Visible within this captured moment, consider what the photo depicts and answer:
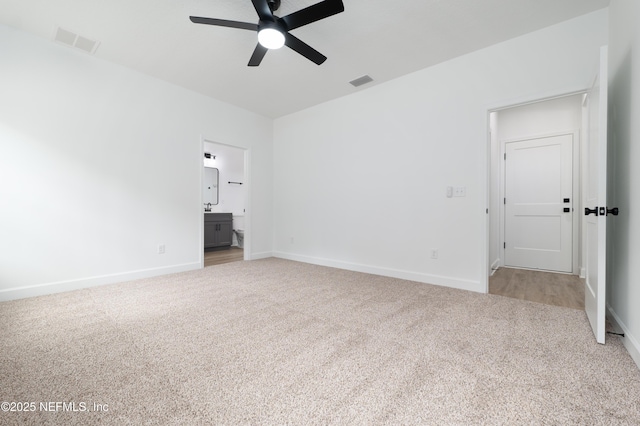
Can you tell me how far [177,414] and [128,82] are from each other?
13.0 ft

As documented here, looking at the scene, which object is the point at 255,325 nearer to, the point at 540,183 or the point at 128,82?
the point at 128,82

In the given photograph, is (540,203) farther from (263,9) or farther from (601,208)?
(263,9)

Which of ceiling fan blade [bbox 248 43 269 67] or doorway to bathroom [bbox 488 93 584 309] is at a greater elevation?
ceiling fan blade [bbox 248 43 269 67]

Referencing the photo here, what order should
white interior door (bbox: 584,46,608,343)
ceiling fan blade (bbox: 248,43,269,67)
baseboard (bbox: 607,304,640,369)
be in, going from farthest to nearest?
ceiling fan blade (bbox: 248,43,269,67)
white interior door (bbox: 584,46,608,343)
baseboard (bbox: 607,304,640,369)

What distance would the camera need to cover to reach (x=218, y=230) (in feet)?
20.6

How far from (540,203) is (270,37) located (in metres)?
4.62

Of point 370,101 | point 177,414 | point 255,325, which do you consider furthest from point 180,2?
point 177,414

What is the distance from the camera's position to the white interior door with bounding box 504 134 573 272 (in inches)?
162

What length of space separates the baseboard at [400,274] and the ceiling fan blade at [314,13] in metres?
3.00

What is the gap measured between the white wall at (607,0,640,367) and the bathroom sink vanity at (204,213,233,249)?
6134mm

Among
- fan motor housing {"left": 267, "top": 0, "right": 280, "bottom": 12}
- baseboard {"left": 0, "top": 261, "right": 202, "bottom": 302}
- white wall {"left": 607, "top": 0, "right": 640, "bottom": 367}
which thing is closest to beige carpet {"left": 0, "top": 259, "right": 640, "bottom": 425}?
baseboard {"left": 0, "top": 261, "right": 202, "bottom": 302}

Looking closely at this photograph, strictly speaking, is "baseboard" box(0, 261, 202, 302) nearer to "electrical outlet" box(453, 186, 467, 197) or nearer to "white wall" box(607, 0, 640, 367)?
"electrical outlet" box(453, 186, 467, 197)

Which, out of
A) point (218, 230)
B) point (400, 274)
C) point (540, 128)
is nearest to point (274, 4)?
point (400, 274)

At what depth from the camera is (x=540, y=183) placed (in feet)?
14.2
